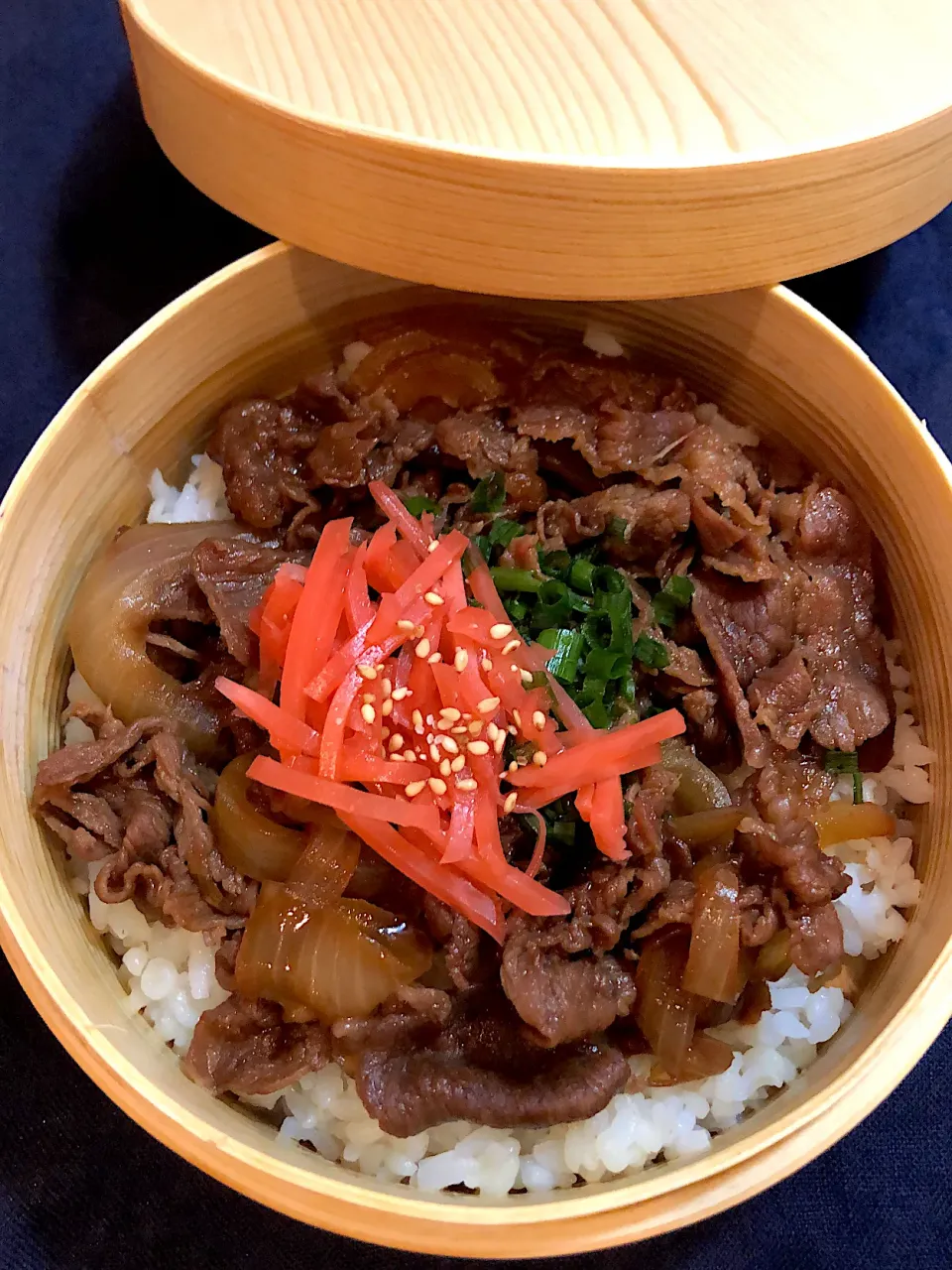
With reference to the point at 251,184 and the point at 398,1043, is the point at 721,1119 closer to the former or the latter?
the point at 398,1043

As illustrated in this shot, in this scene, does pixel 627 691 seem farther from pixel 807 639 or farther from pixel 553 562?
pixel 807 639

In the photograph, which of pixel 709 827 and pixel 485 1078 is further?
pixel 709 827

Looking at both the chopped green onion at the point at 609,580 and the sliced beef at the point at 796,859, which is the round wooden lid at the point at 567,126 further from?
the sliced beef at the point at 796,859

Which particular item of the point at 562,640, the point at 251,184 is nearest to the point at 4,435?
the point at 251,184

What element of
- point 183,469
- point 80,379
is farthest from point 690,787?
point 80,379

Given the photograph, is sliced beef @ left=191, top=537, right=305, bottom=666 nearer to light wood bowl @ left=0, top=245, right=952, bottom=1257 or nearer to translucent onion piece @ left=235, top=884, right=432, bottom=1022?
light wood bowl @ left=0, top=245, right=952, bottom=1257

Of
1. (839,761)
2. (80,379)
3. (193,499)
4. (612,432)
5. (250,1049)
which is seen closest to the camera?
(250,1049)
